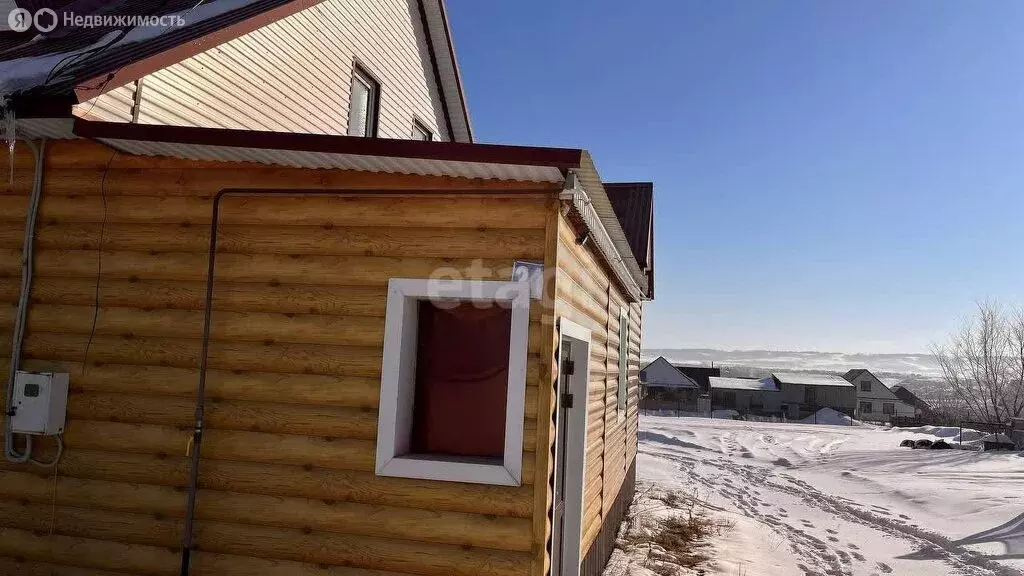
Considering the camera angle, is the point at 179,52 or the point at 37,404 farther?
the point at 179,52

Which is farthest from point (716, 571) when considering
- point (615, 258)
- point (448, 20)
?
point (448, 20)

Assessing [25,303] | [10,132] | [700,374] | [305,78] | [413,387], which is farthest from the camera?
[700,374]

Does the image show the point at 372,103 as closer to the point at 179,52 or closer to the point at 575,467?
the point at 179,52

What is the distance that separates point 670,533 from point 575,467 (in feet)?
16.0

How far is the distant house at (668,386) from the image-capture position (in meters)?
60.1

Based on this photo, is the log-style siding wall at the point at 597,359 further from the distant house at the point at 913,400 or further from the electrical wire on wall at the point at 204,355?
the distant house at the point at 913,400

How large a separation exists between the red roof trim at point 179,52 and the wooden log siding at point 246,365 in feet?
1.80

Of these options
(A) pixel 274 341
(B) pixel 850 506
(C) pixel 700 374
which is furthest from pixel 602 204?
(C) pixel 700 374

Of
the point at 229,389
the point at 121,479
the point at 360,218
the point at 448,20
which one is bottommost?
the point at 121,479

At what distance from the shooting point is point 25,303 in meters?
4.86

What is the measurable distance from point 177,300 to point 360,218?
1.52 meters

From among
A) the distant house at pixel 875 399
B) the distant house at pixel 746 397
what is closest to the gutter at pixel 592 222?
the distant house at pixel 746 397

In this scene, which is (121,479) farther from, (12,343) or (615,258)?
(615,258)

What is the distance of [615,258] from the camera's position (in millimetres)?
7012
